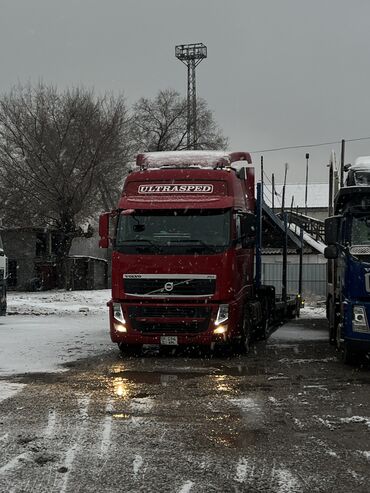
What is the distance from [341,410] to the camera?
323 inches

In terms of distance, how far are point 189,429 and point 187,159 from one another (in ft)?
24.9

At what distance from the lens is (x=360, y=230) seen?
11625mm

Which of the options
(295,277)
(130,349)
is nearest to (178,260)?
(130,349)

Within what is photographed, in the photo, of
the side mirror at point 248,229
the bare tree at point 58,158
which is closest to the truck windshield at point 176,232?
the side mirror at point 248,229

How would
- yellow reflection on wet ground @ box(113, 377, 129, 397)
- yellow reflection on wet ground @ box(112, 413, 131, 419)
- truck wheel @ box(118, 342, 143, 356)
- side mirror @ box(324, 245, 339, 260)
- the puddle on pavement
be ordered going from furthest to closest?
truck wheel @ box(118, 342, 143, 356) < side mirror @ box(324, 245, 339, 260) < yellow reflection on wet ground @ box(113, 377, 129, 397) < yellow reflection on wet ground @ box(112, 413, 131, 419) < the puddle on pavement

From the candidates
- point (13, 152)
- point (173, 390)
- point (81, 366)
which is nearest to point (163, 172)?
point (81, 366)

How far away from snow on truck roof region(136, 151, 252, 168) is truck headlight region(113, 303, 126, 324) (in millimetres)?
2898

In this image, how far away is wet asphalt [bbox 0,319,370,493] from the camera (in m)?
5.50

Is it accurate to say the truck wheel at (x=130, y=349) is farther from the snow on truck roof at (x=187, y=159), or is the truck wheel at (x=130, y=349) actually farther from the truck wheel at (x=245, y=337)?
the snow on truck roof at (x=187, y=159)

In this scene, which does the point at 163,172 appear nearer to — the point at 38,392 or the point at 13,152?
the point at 38,392

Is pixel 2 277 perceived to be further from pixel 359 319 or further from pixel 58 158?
pixel 58 158

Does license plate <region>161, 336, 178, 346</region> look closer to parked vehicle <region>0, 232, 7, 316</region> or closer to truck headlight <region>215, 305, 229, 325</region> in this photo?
truck headlight <region>215, 305, 229, 325</region>

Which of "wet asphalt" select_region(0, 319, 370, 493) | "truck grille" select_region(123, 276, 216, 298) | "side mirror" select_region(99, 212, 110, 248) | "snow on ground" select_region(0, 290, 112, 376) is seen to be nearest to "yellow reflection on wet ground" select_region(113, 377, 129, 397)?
"wet asphalt" select_region(0, 319, 370, 493)

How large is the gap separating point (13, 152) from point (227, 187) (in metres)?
33.1
